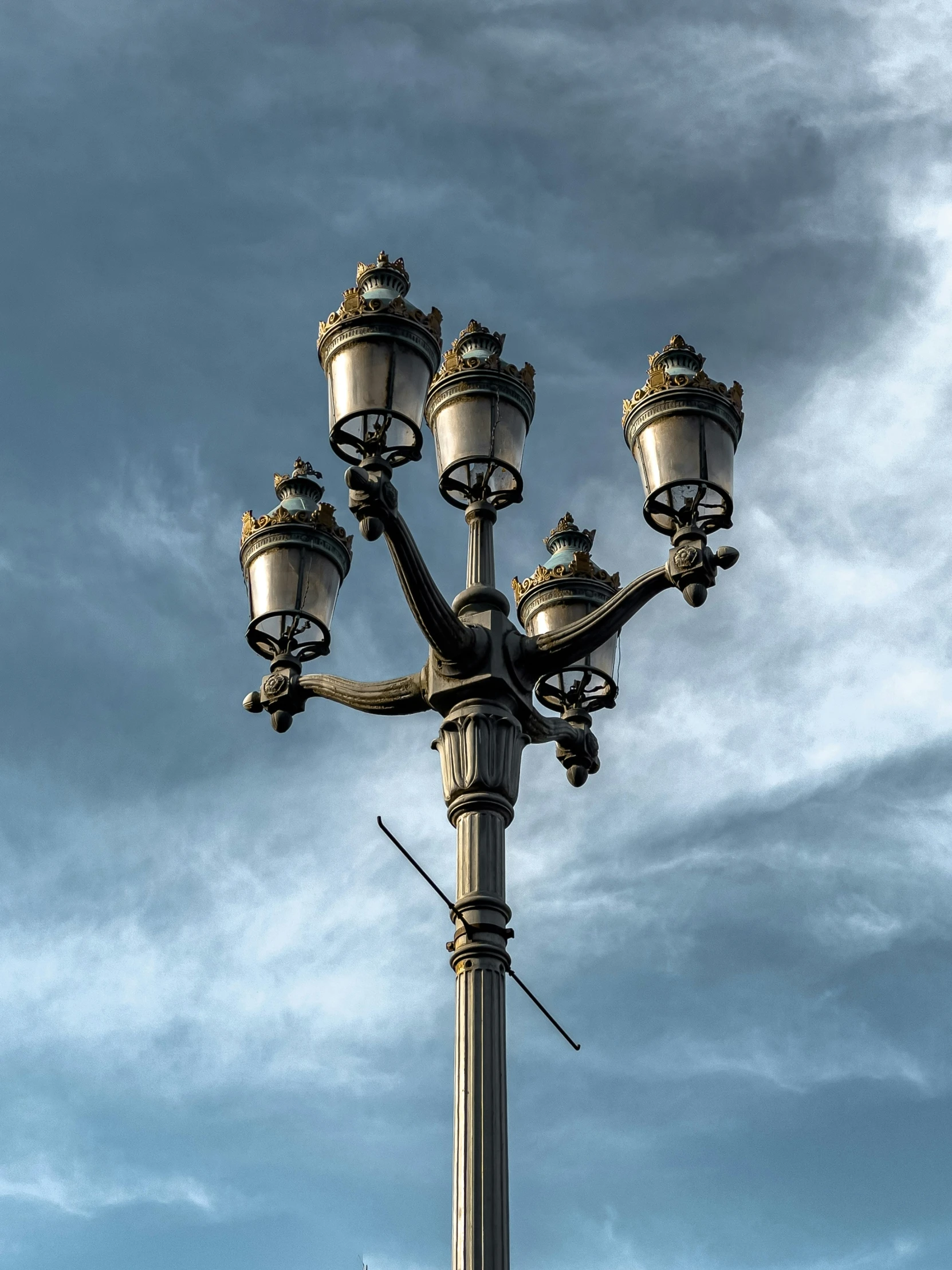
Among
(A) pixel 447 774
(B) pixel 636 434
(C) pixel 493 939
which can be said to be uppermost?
(B) pixel 636 434

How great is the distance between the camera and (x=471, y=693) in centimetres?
838

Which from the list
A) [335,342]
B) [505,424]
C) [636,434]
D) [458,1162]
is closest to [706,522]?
[636,434]

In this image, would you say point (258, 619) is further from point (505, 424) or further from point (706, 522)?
point (706, 522)

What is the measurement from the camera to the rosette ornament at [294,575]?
31.0ft

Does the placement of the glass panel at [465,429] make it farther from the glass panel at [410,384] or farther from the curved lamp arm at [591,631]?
the curved lamp arm at [591,631]

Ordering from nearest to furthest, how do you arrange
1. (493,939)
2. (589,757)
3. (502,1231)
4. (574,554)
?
1. (502,1231)
2. (493,939)
3. (589,757)
4. (574,554)

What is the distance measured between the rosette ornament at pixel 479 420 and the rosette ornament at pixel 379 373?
0.64 m

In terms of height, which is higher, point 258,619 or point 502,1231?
point 258,619

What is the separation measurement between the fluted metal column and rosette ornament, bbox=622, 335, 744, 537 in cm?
142

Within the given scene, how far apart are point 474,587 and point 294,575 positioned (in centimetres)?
118

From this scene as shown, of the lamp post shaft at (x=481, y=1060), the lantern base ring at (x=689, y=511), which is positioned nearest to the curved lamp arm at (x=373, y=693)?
the lamp post shaft at (x=481, y=1060)

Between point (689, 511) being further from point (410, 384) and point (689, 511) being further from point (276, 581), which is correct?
point (276, 581)

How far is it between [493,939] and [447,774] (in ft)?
3.07

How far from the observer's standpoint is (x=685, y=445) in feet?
28.4
